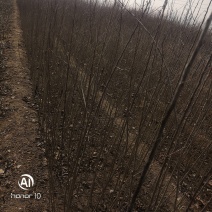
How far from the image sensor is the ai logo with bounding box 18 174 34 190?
1.66 metres

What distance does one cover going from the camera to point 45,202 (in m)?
1.58

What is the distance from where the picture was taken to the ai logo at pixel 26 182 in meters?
1.66

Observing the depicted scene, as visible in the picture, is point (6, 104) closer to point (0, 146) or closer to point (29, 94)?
point (29, 94)

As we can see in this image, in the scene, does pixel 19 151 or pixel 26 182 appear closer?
pixel 26 182

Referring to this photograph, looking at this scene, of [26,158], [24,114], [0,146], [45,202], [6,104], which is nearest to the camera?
[45,202]

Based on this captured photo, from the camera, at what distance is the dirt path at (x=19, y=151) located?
5.16ft

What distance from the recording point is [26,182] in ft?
5.61

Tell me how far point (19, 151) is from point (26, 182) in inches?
15.1

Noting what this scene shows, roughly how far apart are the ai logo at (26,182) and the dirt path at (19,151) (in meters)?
0.02

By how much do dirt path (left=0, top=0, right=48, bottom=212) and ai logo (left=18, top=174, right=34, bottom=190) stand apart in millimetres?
23

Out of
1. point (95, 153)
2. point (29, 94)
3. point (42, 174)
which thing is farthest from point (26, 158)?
point (29, 94)

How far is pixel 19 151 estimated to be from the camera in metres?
1.99

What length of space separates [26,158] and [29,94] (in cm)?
132

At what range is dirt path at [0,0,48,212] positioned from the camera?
1.57 metres
